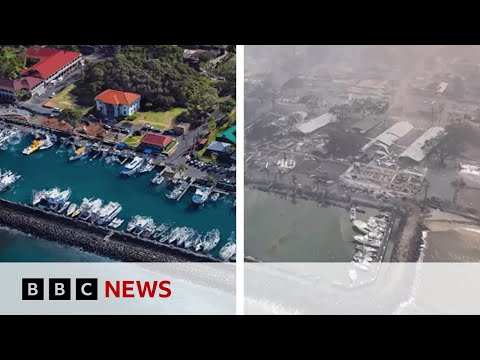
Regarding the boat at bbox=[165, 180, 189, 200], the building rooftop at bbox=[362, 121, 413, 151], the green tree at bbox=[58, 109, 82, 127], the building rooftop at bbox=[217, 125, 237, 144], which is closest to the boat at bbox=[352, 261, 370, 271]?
the building rooftop at bbox=[362, 121, 413, 151]

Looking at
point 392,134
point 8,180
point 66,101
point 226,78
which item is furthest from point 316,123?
point 8,180

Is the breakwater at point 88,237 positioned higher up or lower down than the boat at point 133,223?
lower down

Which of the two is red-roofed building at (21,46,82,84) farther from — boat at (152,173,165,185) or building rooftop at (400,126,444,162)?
building rooftop at (400,126,444,162)

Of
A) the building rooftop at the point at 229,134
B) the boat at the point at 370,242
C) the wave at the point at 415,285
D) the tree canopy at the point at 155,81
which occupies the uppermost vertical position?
the tree canopy at the point at 155,81

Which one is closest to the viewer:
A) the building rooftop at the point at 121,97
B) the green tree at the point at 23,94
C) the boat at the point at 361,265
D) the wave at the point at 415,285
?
the wave at the point at 415,285

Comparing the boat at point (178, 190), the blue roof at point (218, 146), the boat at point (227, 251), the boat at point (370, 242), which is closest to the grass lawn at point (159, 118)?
the blue roof at point (218, 146)

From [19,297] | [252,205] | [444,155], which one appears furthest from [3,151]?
[444,155]

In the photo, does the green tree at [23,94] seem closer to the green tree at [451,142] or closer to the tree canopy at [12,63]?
the tree canopy at [12,63]

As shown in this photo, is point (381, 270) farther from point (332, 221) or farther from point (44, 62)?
point (44, 62)
